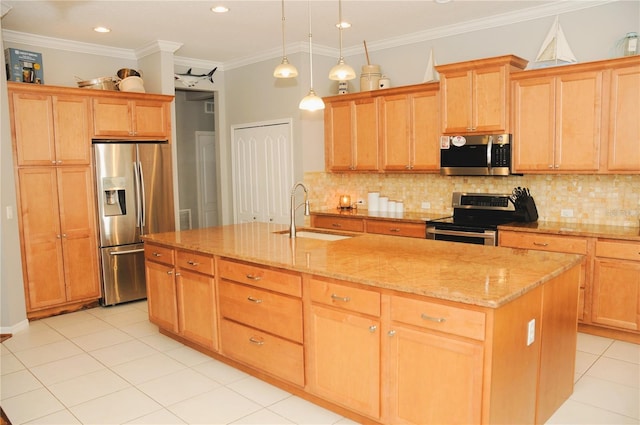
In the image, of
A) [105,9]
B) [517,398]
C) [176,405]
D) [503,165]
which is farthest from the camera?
[503,165]

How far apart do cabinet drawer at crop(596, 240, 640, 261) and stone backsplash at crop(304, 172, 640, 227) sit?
56 centimetres

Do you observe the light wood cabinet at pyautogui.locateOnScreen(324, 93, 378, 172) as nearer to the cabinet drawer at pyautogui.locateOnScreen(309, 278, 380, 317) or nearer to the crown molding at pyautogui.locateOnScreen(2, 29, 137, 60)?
the crown molding at pyautogui.locateOnScreen(2, 29, 137, 60)

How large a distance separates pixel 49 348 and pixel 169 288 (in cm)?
117

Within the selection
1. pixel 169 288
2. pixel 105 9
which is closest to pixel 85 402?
pixel 169 288

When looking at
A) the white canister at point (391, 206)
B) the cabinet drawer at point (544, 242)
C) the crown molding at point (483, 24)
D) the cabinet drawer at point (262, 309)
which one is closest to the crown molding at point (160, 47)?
the crown molding at point (483, 24)

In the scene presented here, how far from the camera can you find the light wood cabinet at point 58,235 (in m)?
4.77

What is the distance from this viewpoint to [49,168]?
15.9 ft

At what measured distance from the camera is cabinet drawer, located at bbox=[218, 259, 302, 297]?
2.94 meters

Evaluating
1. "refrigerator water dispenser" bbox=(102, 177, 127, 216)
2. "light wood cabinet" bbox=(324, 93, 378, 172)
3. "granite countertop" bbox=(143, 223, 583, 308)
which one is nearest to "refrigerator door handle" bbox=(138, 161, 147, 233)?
"refrigerator water dispenser" bbox=(102, 177, 127, 216)

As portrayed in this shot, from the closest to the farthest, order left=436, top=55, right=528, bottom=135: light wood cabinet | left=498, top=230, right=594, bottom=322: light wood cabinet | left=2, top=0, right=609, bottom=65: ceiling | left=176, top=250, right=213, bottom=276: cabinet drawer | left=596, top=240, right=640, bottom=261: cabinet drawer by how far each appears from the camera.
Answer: left=176, top=250, right=213, bottom=276: cabinet drawer, left=596, top=240, right=640, bottom=261: cabinet drawer, left=498, top=230, right=594, bottom=322: light wood cabinet, left=2, top=0, right=609, bottom=65: ceiling, left=436, top=55, right=528, bottom=135: light wood cabinet

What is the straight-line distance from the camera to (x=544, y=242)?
13.9 ft

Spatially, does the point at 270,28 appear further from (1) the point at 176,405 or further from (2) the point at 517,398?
(2) the point at 517,398

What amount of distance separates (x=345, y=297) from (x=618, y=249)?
2581mm

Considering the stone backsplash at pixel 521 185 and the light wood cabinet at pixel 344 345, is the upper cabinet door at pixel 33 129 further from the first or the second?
the light wood cabinet at pixel 344 345
